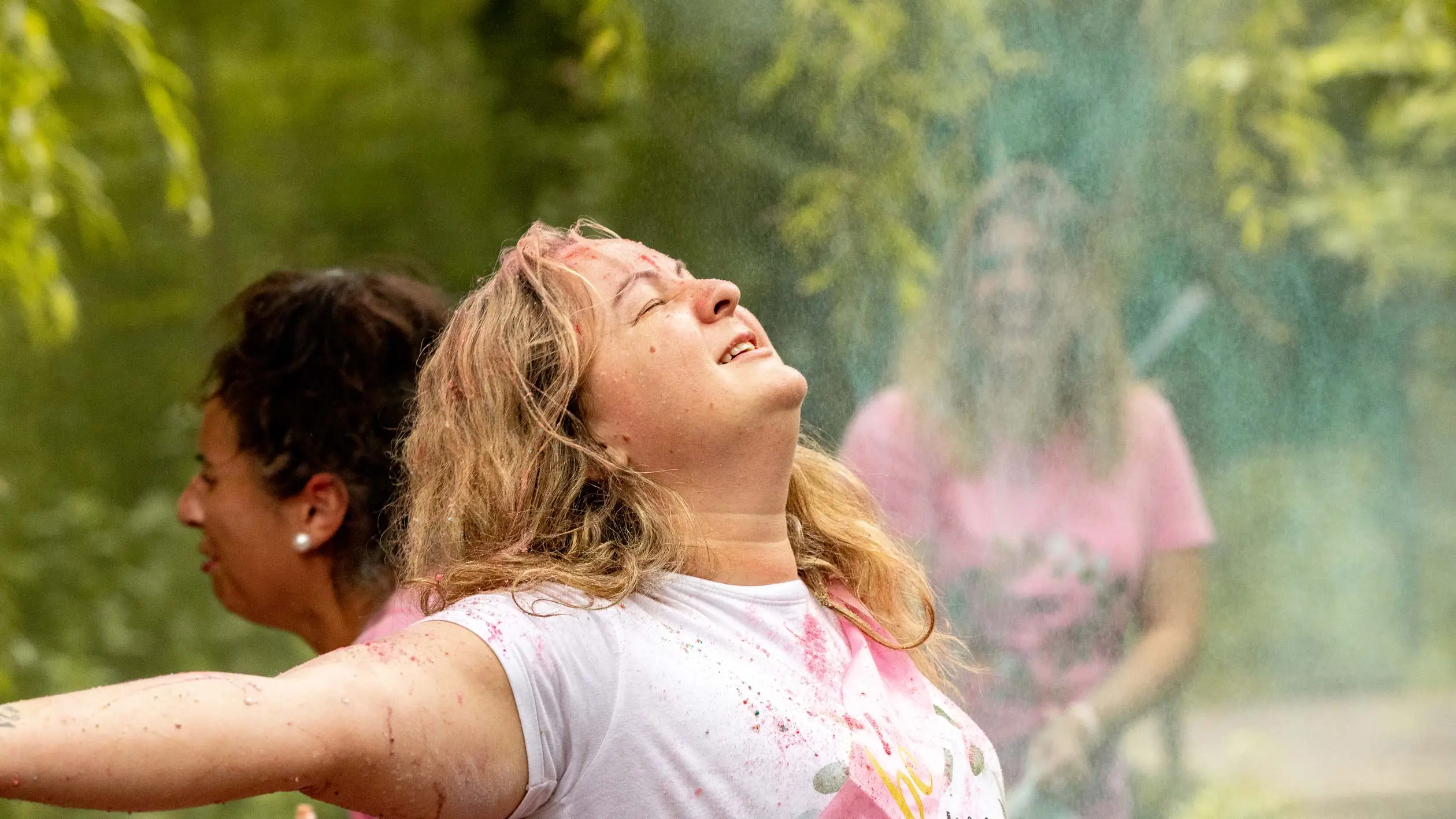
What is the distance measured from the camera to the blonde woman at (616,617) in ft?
2.85

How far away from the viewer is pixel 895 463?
1.83m

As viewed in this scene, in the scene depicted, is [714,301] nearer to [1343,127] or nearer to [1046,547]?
[1046,547]

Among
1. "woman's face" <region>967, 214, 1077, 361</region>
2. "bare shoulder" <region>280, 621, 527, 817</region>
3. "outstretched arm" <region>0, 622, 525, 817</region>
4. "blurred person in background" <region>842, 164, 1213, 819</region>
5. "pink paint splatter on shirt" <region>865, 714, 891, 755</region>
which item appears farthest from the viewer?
"woman's face" <region>967, 214, 1077, 361</region>

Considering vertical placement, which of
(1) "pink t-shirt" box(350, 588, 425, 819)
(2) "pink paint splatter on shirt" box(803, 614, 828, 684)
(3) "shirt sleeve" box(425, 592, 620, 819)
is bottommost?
(1) "pink t-shirt" box(350, 588, 425, 819)

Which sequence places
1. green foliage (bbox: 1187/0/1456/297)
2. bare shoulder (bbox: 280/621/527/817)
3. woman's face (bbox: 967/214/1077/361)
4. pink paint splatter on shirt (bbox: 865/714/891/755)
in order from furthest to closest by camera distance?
green foliage (bbox: 1187/0/1456/297), woman's face (bbox: 967/214/1077/361), pink paint splatter on shirt (bbox: 865/714/891/755), bare shoulder (bbox: 280/621/527/817)

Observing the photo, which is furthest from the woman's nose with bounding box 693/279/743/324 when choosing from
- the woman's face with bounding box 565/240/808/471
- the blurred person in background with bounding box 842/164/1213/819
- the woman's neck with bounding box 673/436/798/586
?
the blurred person in background with bounding box 842/164/1213/819

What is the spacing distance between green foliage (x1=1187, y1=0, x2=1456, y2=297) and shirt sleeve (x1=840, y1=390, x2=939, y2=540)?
63cm

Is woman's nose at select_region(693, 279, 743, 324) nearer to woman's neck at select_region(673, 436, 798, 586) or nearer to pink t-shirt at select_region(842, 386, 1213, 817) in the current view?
woman's neck at select_region(673, 436, 798, 586)

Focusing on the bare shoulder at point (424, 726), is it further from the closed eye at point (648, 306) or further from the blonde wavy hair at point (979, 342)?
the blonde wavy hair at point (979, 342)

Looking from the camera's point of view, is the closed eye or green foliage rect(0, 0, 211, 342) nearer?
the closed eye

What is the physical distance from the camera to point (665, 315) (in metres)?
1.13

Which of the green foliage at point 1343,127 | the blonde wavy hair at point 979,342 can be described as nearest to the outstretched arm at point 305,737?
the blonde wavy hair at point 979,342

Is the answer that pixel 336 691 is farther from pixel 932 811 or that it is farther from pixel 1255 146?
pixel 1255 146

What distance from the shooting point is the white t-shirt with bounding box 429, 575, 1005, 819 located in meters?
0.96
